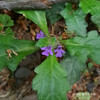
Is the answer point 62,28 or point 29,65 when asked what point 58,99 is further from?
point 62,28

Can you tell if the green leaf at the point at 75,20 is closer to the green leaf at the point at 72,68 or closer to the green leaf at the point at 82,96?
the green leaf at the point at 72,68

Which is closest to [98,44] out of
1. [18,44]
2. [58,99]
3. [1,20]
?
[58,99]

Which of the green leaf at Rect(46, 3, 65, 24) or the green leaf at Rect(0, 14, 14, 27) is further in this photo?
the green leaf at Rect(46, 3, 65, 24)

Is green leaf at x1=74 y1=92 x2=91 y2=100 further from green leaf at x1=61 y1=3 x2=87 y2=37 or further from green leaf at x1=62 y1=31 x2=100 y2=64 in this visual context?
green leaf at x1=61 y1=3 x2=87 y2=37

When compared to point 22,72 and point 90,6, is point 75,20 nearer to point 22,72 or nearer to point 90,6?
point 90,6

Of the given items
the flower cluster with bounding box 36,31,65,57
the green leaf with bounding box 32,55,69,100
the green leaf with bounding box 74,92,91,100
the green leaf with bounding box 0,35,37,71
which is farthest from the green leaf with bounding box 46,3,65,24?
the green leaf with bounding box 74,92,91,100

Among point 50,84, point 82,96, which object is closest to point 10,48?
point 50,84
